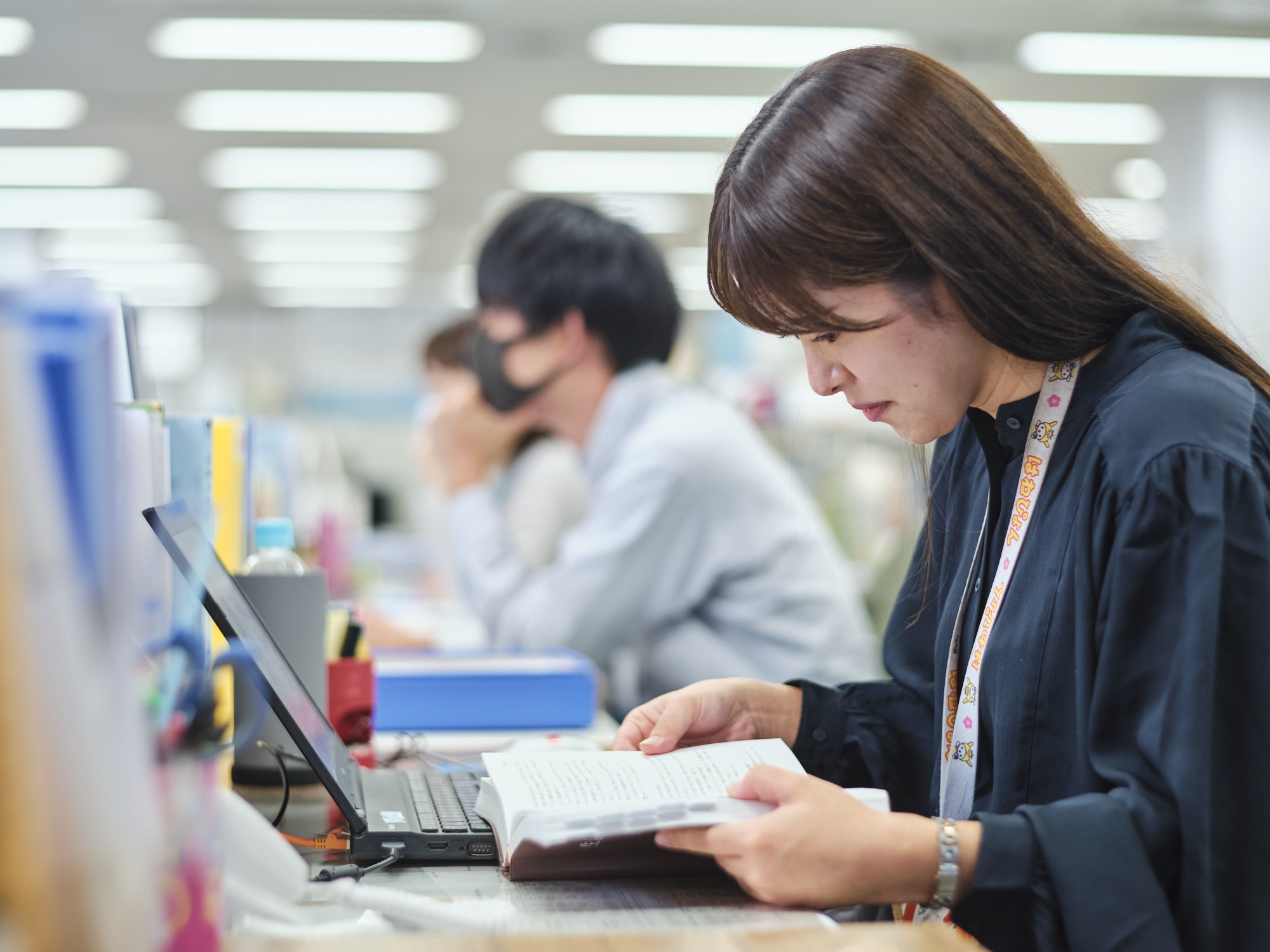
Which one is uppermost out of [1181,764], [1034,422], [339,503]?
[1034,422]

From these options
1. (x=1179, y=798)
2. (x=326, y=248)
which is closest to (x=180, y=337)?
(x=326, y=248)

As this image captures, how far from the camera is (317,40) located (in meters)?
4.20

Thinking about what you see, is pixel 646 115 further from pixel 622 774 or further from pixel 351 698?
pixel 622 774

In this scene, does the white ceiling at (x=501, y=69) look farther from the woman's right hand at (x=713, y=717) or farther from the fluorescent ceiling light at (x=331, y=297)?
the fluorescent ceiling light at (x=331, y=297)

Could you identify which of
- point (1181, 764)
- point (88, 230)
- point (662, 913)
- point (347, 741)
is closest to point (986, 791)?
point (1181, 764)

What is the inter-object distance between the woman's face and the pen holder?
658 mm

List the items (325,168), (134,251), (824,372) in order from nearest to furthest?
(824,372)
(325,168)
(134,251)

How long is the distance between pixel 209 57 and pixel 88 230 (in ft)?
11.5

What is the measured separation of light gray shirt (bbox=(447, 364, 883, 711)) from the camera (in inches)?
75.9

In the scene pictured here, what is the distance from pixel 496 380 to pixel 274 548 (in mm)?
1062

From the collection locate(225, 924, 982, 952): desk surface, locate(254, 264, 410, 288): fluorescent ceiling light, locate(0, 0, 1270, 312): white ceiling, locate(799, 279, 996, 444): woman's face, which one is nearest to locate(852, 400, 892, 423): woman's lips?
locate(799, 279, 996, 444): woman's face

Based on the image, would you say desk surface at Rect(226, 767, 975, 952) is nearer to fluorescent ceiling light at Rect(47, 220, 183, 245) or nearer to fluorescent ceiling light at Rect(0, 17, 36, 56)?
fluorescent ceiling light at Rect(0, 17, 36, 56)

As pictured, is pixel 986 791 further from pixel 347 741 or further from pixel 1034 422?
pixel 347 741

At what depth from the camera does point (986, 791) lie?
924mm
